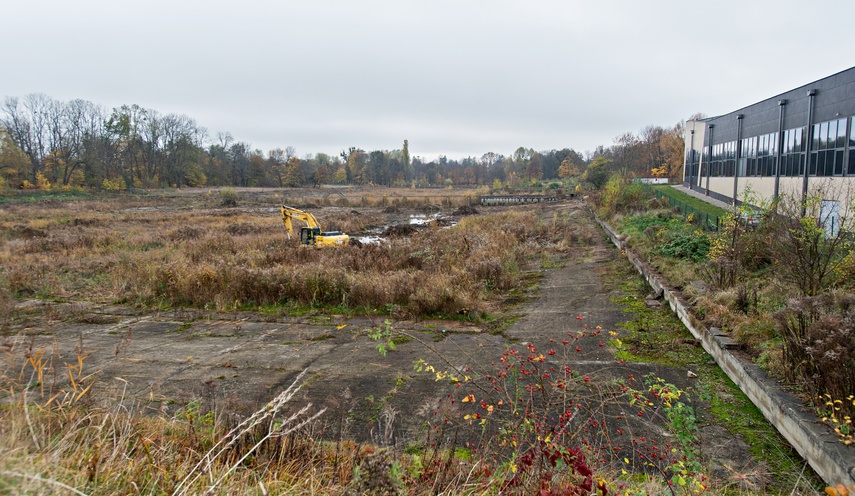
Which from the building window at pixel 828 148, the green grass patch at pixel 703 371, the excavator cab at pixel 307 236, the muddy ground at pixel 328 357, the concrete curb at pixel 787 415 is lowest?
the muddy ground at pixel 328 357

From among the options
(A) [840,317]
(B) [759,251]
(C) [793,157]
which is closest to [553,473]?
(A) [840,317]

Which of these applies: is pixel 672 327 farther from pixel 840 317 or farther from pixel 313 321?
pixel 313 321

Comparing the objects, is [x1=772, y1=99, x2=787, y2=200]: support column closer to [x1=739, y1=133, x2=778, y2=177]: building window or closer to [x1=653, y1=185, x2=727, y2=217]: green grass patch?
[x1=739, y1=133, x2=778, y2=177]: building window

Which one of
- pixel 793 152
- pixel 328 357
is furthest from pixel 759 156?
pixel 328 357

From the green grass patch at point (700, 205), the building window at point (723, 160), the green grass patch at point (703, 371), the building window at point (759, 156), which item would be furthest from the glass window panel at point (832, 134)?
the green grass patch at point (703, 371)

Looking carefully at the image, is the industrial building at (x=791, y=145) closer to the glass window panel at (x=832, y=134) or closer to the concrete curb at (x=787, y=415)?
the glass window panel at (x=832, y=134)

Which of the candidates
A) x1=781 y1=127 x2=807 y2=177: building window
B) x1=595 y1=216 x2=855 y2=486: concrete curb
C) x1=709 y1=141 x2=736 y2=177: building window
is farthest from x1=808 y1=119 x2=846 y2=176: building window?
x1=595 y1=216 x2=855 y2=486: concrete curb

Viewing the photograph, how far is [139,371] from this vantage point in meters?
6.98

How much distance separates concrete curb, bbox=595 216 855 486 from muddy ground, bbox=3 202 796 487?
0.44 m

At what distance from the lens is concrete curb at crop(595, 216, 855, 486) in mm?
3779

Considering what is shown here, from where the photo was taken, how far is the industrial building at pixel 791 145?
1772cm

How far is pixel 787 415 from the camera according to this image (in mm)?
4582

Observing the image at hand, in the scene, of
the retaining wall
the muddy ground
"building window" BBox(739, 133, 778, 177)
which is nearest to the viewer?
the muddy ground

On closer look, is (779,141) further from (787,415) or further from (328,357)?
(328,357)
